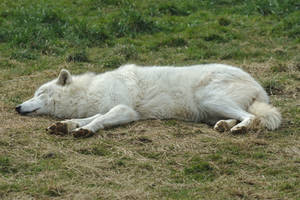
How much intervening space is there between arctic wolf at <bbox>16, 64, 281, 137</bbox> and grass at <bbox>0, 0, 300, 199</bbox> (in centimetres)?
21

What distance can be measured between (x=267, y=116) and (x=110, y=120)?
6.09ft

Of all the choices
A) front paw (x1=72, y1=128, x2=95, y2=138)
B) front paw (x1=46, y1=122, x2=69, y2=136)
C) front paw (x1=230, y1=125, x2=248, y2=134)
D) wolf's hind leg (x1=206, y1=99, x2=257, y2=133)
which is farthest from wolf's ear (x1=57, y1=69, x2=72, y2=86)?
front paw (x1=230, y1=125, x2=248, y2=134)

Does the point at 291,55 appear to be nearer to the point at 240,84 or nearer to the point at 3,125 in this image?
the point at 240,84

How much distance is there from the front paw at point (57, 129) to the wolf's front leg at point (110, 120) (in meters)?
0.17

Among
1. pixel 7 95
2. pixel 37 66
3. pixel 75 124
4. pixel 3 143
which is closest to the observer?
pixel 3 143

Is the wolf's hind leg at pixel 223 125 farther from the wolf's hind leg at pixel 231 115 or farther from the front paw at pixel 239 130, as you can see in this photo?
the front paw at pixel 239 130

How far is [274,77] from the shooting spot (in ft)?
27.0

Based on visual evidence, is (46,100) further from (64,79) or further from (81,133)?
(81,133)

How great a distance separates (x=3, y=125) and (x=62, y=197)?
2.26 m

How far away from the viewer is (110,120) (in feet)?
19.8

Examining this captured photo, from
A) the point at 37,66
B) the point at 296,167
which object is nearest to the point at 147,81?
the point at 296,167

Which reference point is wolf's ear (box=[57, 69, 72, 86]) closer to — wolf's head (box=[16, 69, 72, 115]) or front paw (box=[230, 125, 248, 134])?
wolf's head (box=[16, 69, 72, 115])

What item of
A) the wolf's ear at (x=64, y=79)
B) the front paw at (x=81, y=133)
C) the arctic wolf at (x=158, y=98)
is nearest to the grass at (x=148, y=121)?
the front paw at (x=81, y=133)

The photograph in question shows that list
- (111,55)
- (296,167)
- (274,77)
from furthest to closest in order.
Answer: (111,55), (274,77), (296,167)
